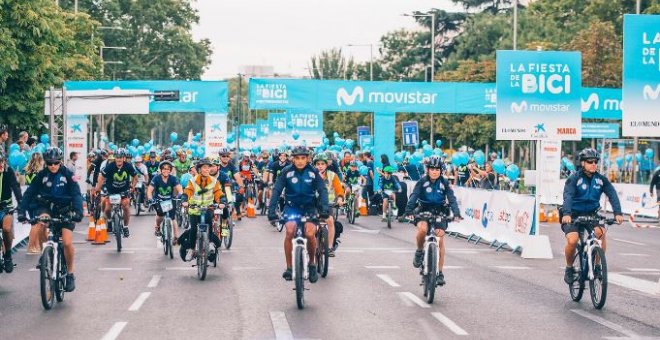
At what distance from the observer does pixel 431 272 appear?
13.8 m

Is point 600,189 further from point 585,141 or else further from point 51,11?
point 585,141

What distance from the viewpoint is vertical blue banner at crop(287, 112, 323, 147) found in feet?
222

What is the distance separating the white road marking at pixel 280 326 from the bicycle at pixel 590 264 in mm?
3725

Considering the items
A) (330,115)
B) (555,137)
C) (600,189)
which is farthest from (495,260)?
(330,115)

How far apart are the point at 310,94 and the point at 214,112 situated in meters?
4.68

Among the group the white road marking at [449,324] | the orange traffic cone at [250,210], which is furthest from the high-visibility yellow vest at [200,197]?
the orange traffic cone at [250,210]

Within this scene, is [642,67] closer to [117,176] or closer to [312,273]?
[312,273]

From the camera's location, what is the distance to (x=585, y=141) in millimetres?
68062

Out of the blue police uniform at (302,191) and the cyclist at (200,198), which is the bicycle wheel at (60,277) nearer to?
the blue police uniform at (302,191)

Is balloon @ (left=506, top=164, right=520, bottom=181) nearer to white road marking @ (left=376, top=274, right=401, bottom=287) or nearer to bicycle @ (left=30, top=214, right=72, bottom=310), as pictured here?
white road marking @ (left=376, top=274, right=401, bottom=287)

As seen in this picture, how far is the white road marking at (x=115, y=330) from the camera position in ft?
35.7

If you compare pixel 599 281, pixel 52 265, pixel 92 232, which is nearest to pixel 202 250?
pixel 52 265

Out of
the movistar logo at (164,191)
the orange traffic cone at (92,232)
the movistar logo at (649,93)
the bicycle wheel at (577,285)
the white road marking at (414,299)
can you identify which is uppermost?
the movistar logo at (649,93)

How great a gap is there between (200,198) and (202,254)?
1115 millimetres
